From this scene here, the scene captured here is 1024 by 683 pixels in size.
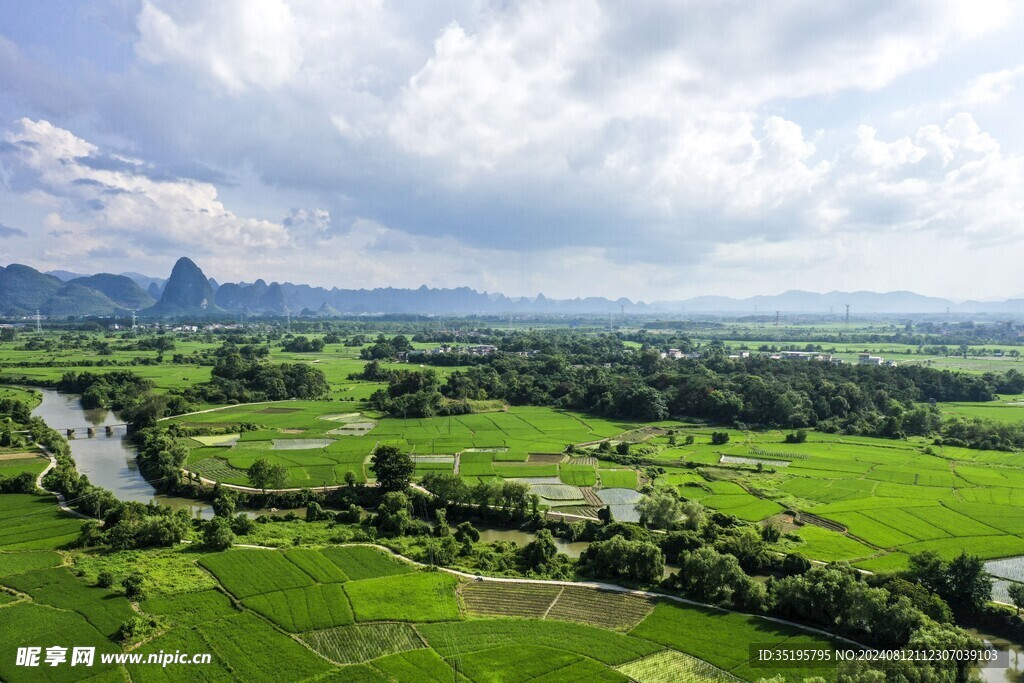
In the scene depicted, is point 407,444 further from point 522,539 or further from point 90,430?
point 90,430

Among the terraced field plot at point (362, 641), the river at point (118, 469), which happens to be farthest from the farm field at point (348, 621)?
the river at point (118, 469)

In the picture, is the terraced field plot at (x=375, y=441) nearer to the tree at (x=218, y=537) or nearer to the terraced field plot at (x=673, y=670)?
the tree at (x=218, y=537)

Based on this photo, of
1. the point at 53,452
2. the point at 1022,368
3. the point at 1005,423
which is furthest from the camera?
the point at 1022,368

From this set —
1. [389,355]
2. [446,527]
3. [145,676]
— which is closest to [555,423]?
[446,527]

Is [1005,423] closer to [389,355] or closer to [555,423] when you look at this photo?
[555,423]

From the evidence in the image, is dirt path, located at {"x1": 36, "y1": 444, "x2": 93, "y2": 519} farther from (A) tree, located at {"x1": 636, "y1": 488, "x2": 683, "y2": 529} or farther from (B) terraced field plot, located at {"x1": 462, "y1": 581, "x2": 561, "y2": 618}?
(A) tree, located at {"x1": 636, "y1": 488, "x2": 683, "y2": 529}
